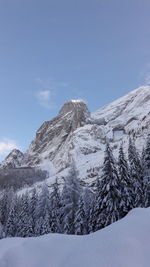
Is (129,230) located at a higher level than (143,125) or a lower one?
lower

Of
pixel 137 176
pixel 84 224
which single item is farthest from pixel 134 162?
pixel 84 224

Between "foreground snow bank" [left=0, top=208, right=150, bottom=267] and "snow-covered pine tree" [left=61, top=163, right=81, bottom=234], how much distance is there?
21287mm

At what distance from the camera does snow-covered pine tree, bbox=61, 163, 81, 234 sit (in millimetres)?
25794

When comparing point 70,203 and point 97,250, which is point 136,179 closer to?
point 70,203

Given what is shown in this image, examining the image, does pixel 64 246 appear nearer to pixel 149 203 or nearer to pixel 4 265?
pixel 4 265

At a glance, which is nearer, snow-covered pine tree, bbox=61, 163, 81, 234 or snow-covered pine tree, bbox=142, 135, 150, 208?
snow-covered pine tree, bbox=142, 135, 150, 208

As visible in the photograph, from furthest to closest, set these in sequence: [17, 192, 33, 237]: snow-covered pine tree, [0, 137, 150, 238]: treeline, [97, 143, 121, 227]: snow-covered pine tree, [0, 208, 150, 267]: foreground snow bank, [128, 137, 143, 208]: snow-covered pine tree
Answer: [17, 192, 33, 237]: snow-covered pine tree → [128, 137, 143, 208]: snow-covered pine tree → [0, 137, 150, 238]: treeline → [97, 143, 121, 227]: snow-covered pine tree → [0, 208, 150, 267]: foreground snow bank

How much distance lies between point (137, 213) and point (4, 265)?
10.9ft

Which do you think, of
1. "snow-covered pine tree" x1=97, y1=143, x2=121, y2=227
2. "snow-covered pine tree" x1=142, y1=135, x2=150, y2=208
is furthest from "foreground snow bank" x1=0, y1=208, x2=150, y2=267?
"snow-covered pine tree" x1=142, y1=135, x2=150, y2=208

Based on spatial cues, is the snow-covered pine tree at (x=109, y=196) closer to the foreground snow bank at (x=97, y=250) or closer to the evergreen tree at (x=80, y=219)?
the evergreen tree at (x=80, y=219)

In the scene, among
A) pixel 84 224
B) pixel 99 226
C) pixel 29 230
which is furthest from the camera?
pixel 29 230

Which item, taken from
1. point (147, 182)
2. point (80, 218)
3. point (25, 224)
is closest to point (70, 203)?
point (80, 218)

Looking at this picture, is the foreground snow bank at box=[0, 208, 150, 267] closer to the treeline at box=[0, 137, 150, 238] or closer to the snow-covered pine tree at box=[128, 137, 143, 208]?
the treeline at box=[0, 137, 150, 238]

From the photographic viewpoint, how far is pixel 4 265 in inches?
197
